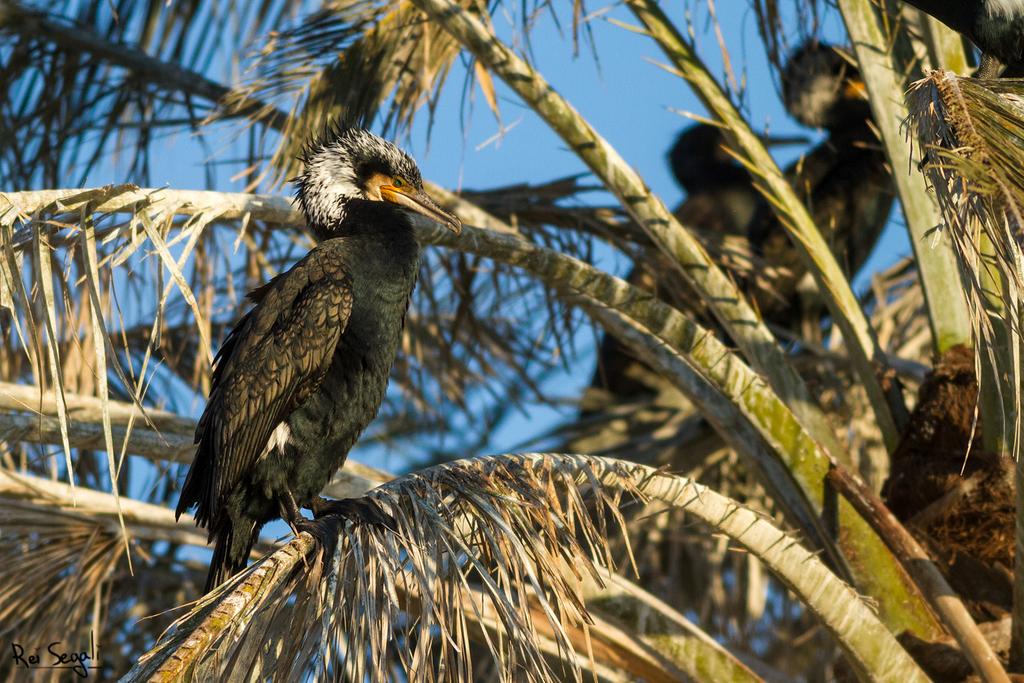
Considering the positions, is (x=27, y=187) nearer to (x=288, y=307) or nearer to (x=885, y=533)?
(x=288, y=307)

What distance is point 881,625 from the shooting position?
3.01 meters

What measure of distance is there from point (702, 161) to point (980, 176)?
16.8 ft

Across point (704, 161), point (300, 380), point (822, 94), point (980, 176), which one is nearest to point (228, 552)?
point (300, 380)

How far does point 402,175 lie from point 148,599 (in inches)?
121

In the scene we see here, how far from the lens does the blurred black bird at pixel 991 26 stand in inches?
97.4

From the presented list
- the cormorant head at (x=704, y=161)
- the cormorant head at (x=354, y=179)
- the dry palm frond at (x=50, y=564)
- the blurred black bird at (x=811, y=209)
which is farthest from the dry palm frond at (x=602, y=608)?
the cormorant head at (x=704, y=161)

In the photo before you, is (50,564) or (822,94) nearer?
(50,564)

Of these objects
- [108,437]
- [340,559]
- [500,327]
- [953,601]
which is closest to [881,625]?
[953,601]

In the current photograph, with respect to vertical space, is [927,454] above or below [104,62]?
below

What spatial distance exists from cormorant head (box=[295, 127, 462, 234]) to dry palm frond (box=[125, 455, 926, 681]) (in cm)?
124

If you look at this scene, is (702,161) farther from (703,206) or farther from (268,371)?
(268,371)

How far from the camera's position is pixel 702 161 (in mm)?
7125

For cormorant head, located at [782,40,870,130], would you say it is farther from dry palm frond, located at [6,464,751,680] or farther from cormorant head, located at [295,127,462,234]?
dry palm frond, located at [6,464,751,680]

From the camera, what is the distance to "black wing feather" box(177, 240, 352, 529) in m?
3.03
